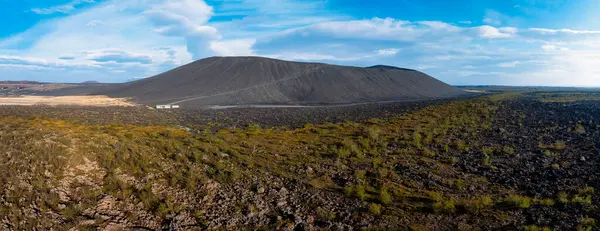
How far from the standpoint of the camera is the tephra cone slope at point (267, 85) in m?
74.1

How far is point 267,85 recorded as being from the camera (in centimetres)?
8431

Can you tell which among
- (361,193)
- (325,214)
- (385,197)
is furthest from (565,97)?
(325,214)

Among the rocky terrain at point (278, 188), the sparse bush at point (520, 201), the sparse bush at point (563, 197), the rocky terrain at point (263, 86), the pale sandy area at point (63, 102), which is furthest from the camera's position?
the rocky terrain at point (263, 86)

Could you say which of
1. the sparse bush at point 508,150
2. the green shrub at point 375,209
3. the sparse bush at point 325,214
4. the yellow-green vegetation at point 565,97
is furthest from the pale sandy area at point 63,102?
the yellow-green vegetation at point 565,97

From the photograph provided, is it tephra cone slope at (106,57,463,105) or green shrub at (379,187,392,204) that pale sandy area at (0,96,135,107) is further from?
green shrub at (379,187,392,204)

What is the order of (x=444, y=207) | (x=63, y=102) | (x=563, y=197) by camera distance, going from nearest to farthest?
1. (x=444, y=207)
2. (x=563, y=197)
3. (x=63, y=102)

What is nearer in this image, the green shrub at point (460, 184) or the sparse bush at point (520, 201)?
the sparse bush at point (520, 201)

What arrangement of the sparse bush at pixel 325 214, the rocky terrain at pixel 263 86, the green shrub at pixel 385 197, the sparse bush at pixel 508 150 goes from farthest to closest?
the rocky terrain at pixel 263 86, the sparse bush at pixel 508 150, the green shrub at pixel 385 197, the sparse bush at pixel 325 214

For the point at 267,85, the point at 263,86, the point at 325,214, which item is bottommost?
the point at 325,214

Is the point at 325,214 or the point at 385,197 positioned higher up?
the point at 385,197

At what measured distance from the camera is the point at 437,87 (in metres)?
120

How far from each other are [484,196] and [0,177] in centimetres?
1402

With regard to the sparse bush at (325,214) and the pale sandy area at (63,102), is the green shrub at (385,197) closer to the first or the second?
the sparse bush at (325,214)

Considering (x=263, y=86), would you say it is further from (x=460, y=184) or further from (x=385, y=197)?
(x=385, y=197)
